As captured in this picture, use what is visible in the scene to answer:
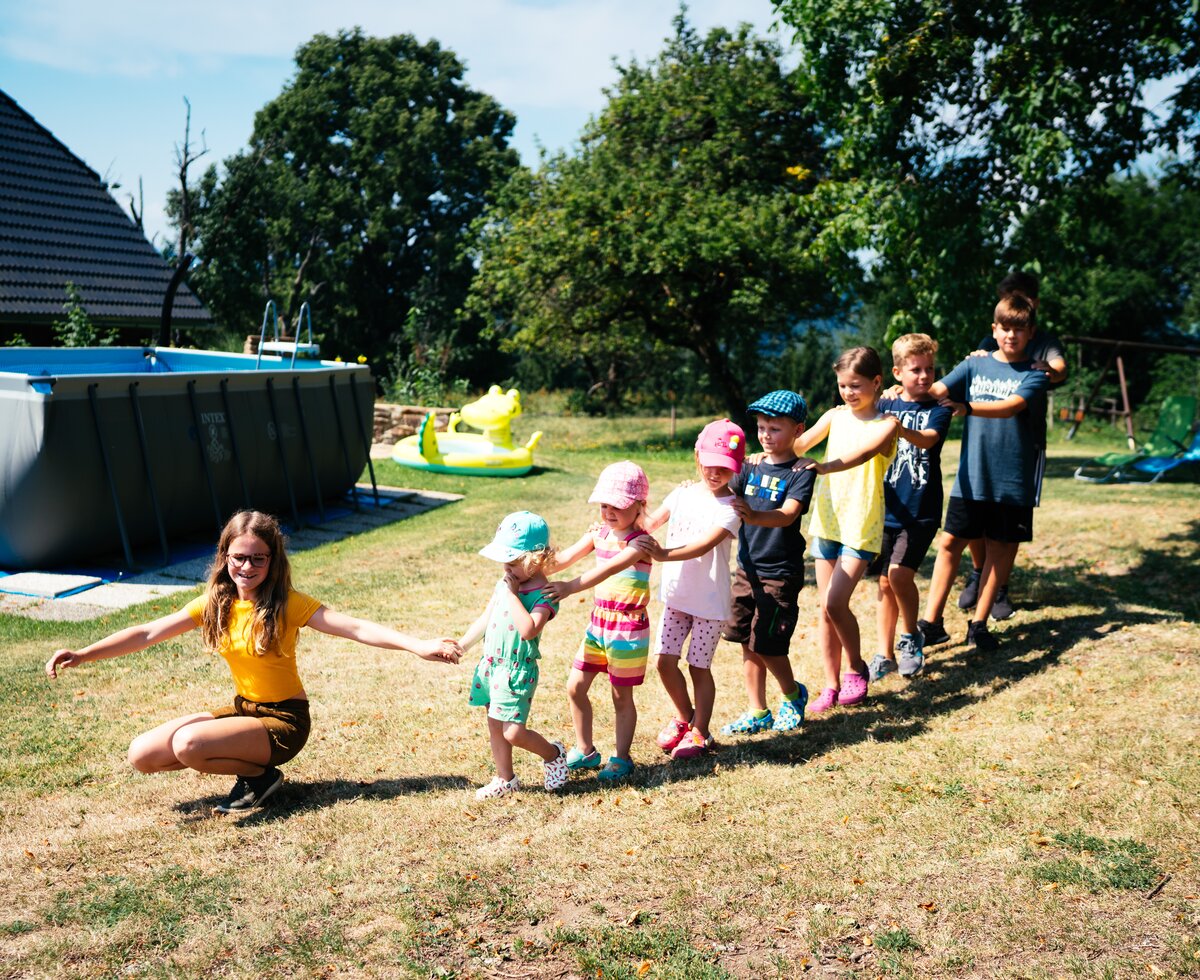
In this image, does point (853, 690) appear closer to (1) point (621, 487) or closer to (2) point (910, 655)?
(2) point (910, 655)

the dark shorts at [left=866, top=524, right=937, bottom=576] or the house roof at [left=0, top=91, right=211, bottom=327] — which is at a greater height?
the house roof at [left=0, top=91, right=211, bottom=327]

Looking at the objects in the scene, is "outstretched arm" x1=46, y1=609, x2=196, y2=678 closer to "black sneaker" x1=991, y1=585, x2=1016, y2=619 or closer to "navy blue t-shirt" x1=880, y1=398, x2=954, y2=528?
"navy blue t-shirt" x1=880, y1=398, x2=954, y2=528

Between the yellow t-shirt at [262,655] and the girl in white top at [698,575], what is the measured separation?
5.13 feet

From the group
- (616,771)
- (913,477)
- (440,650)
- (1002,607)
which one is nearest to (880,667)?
(913,477)

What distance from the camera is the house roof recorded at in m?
16.0

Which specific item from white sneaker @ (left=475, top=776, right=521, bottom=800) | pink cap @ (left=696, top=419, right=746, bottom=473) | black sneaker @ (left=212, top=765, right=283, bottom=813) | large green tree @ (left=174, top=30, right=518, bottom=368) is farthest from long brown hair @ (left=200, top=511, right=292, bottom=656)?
large green tree @ (left=174, top=30, right=518, bottom=368)

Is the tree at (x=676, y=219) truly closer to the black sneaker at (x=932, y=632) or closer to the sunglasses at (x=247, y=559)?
the black sneaker at (x=932, y=632)

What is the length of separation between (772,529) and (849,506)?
754mm

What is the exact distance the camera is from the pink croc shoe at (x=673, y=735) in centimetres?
508

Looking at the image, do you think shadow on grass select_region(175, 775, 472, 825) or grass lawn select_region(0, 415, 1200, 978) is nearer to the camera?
grass lawn select_region(0, 415, 1200, 978)

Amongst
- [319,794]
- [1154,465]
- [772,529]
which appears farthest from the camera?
[1154,465]

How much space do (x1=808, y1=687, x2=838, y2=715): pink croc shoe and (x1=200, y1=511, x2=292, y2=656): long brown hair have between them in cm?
285

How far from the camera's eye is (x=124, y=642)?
14.3ft

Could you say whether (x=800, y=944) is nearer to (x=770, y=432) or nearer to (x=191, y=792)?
(x=770, y=432)
